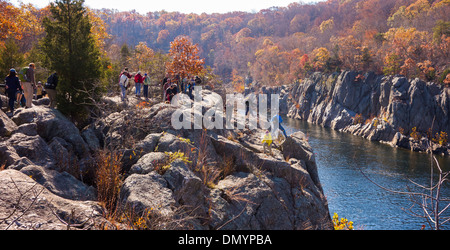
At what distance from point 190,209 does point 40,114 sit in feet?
21.8

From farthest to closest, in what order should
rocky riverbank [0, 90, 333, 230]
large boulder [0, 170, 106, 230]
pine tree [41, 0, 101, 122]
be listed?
pine tree [41, 0, 101, 122] → rocky riverbank [0, 90, 333, 230] → large boulder [0, 170, 106, 230]

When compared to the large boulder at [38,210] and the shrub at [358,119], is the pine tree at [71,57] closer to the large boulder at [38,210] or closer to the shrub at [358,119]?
the large boulder at [38,210]

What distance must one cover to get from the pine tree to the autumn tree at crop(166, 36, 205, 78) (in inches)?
476

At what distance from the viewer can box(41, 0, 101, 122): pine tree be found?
12.5 metres

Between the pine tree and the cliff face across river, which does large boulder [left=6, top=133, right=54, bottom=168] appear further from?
the cliff face across river

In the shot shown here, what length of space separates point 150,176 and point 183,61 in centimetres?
1886

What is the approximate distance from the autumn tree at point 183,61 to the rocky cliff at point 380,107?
3584cm

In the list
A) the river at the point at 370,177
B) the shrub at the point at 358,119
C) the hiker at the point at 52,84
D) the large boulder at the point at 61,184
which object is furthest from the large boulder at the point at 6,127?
the shrub at the point at 358,119

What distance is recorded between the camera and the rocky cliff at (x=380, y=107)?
4859 cm

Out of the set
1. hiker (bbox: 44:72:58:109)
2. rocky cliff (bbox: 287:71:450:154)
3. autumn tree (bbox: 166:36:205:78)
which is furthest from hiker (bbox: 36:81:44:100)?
rocky cliff (bbox: 287:71:450:154)

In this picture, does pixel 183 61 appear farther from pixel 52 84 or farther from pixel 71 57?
pixel 52 84

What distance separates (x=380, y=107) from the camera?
5800 centimetres

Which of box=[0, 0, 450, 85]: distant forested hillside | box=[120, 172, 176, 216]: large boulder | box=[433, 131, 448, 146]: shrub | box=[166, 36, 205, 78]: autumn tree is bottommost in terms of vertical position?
box=[433, 131, 448, 146]: shrub

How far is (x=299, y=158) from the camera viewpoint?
15.5 meters
